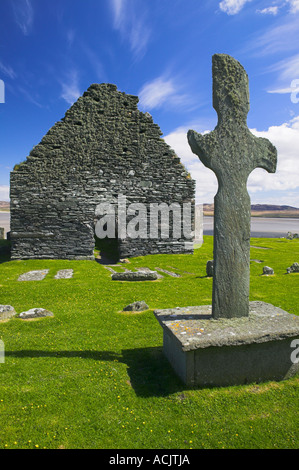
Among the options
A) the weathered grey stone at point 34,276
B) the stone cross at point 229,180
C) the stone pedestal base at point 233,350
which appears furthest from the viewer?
the weathered grey stone at point 34,276

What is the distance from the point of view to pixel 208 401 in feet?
14.1

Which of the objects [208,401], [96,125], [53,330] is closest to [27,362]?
[53,330]

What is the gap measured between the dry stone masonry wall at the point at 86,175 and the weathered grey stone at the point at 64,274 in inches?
113

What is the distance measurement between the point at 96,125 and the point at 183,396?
1522 centimetres

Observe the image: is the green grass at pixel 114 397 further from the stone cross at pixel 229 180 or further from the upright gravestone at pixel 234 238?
the stone cross at pixel 229 180

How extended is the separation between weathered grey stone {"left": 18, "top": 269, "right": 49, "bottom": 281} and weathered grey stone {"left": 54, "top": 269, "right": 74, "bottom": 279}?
0.56m

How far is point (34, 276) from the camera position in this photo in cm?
1267

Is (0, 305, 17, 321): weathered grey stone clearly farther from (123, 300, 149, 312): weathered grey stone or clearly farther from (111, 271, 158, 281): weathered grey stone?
(111, 271, 158, 281): weathered grey stone

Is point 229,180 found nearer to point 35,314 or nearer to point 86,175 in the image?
point 35,314

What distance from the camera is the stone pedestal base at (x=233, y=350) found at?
445 centimetres

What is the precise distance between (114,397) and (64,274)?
9.33m

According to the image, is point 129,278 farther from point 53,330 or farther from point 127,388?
point 127,388

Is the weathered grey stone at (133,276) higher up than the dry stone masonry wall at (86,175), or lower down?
lower down

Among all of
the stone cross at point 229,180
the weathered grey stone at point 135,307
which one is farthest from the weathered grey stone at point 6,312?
the stone cross at point 229,180
